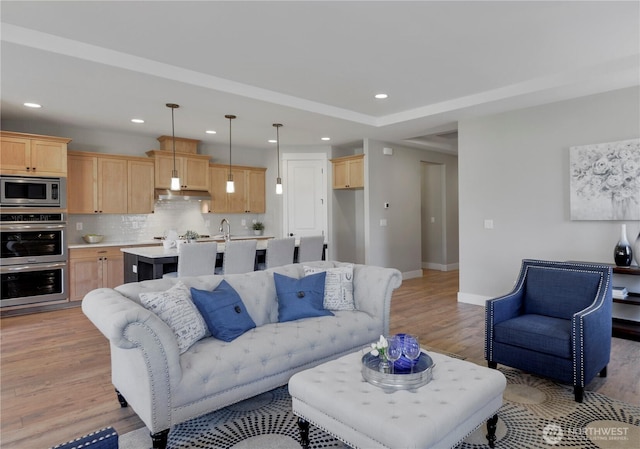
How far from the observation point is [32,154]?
512 centimetres

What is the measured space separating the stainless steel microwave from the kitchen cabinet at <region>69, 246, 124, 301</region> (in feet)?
2.41

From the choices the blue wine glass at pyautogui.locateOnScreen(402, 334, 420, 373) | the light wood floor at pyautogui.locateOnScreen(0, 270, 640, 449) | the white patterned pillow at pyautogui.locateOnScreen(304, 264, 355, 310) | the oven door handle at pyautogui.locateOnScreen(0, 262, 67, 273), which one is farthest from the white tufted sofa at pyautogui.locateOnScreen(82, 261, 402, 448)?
the oven door handle at pyautogui.locateOnScreen(0, 262, 67, 273)

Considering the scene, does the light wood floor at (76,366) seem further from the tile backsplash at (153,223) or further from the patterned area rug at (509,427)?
the tile backsplash at (153,223)

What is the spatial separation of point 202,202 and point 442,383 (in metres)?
6.11

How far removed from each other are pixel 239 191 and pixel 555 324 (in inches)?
233

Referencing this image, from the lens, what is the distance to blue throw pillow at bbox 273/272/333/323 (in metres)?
3.04

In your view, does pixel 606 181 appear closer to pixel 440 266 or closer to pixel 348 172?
pixel 348 172

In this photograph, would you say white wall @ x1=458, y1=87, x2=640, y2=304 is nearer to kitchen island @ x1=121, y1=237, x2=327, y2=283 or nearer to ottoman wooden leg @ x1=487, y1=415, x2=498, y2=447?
kitchen island @ x1=121, y1=237, x2=327, y2=283

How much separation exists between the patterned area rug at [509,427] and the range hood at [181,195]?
183 inches

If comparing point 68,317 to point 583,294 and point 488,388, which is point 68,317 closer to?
point 488,388

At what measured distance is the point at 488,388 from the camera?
194 cm

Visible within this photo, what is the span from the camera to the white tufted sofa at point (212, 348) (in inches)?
79.6

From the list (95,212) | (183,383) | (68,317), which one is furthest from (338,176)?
(183,383)

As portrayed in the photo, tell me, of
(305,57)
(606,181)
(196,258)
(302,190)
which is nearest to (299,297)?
(196,258)
